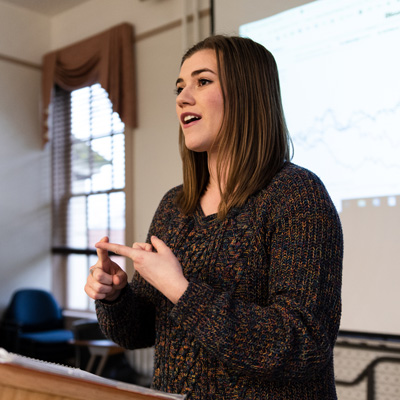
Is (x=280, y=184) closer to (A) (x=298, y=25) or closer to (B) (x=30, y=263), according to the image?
(A) (x=298, y=25)

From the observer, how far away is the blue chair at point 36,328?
13.9ft

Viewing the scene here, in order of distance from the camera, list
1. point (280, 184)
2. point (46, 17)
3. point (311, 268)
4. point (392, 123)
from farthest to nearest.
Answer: point (46, 17), point (392, 123), point (280, 184), point (311, 268)

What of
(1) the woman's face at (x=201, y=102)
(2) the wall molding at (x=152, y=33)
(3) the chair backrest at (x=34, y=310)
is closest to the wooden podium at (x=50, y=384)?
(1) the woman's face at (x=201, y=102)

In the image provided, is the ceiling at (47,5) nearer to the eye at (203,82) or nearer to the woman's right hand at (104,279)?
the eye at (203,82)

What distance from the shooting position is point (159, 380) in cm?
117

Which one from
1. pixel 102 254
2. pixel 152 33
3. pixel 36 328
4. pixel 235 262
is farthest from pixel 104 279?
pixel 36 328

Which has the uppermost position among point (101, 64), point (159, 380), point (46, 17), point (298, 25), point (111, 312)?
point (46, 17)

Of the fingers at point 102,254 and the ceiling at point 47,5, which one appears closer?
the fingers at point 102,254

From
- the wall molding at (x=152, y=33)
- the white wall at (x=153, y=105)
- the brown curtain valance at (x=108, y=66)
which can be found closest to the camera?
→ the wall molding at (x=152, y=33)

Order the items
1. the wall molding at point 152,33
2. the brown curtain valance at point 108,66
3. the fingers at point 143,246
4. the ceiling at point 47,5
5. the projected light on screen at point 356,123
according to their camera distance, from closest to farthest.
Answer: the fingers at point 143,246
the projected light on screen at point 356,123
the wall molding at point 152,33
the brown curtain valance at point 108,66
the ceiling at point 47,5

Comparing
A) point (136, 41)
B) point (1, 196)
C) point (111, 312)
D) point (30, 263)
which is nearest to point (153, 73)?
point (136, 41)

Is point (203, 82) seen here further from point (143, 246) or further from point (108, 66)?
point (108, 66)

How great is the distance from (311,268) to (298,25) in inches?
89.3

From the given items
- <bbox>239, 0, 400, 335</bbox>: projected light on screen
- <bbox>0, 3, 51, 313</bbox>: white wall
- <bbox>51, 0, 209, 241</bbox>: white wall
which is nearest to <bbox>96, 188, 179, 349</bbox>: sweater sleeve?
<bbox>239, 0, 400, 335</bbox>: projected light on screen
